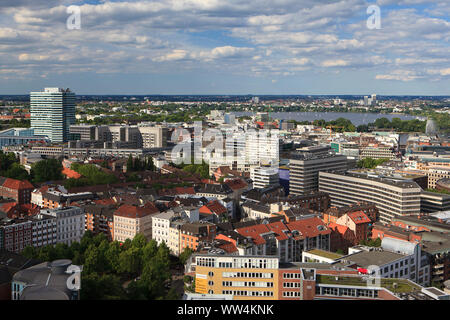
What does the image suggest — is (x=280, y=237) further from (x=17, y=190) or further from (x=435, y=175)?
(x=435, y=175)

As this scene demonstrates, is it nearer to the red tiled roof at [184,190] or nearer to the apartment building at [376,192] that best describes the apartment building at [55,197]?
the red tiled roof at [184,190]

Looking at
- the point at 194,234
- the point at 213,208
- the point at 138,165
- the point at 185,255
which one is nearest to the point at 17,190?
the point at 138,165

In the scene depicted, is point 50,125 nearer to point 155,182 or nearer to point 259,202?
point 155,182

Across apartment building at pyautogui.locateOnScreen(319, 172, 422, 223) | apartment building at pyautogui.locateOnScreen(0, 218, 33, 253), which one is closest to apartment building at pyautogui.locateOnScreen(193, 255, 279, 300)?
apartment building at pyautogui.locateOnScreen(0, 218, 33, 253)

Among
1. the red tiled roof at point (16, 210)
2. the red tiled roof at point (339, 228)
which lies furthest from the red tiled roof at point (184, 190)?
the red tiled roof at point (339, 228)
